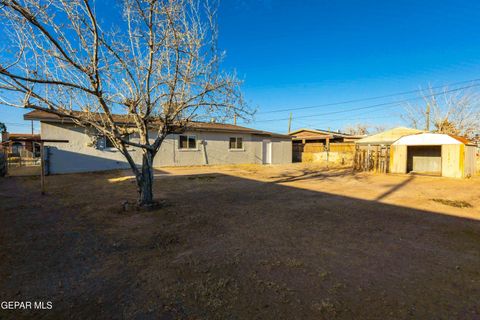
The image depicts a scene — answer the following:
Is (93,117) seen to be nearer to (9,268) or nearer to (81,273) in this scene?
(9,268)

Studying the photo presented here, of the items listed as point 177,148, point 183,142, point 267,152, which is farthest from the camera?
point 267,152

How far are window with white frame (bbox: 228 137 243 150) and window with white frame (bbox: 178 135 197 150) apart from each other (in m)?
3.13

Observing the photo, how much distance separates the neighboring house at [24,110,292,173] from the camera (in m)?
12.2

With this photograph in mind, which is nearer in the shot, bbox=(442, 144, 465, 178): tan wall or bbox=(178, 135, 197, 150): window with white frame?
bbox=(442, 144, 465, 178): tan wall

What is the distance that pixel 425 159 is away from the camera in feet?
49.4

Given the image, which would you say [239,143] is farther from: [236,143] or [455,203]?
[455,203]

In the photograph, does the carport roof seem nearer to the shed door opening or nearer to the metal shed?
the metal shed

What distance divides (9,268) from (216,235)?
9.38ft

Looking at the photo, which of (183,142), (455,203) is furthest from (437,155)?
(183,142)

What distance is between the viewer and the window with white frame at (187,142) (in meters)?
16.4

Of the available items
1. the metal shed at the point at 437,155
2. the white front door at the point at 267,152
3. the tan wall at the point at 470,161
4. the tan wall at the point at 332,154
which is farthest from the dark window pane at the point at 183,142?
the tan wall at the point at 470,161

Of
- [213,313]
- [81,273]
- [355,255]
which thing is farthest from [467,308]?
[81,273]

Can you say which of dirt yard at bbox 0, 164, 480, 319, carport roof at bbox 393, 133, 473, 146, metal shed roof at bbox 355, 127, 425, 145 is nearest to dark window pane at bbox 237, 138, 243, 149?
metal shed roof at bbox 355, 127, 425, 145

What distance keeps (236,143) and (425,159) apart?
13227 millimetres
